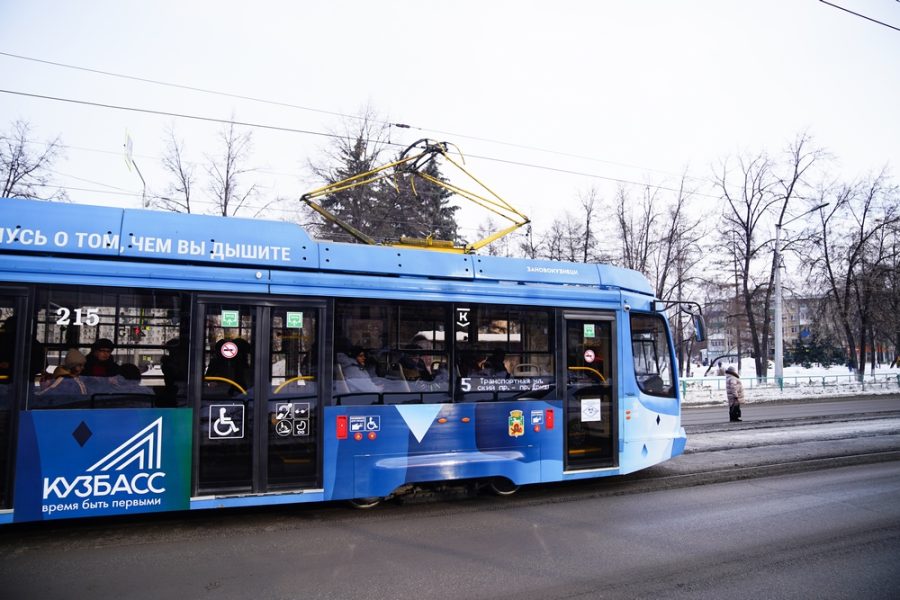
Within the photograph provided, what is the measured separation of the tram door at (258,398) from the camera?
621 cm

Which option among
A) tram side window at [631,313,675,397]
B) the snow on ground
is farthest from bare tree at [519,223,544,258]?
tram side window at [631,313,675,397]

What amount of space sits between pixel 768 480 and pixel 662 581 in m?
4.93

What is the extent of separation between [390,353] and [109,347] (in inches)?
111

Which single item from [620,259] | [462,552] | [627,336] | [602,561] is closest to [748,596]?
[602,561]

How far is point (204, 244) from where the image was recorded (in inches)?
253

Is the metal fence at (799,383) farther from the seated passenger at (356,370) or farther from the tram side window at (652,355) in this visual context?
the seated passenger at (356,370)

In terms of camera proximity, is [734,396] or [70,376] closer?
[70,376]

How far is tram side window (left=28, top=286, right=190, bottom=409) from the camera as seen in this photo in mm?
5781

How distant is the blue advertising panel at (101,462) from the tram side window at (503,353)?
3.13 m

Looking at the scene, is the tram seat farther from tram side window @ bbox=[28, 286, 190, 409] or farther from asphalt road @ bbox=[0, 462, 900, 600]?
asphalt road @ bbox=[0, 462, 900, 600]

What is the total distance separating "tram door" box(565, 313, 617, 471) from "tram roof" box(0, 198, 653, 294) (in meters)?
1.06

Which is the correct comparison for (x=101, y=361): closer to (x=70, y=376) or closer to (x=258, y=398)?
(x=70, y=376)

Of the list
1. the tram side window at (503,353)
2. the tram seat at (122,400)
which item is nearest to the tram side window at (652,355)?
the tram side window at (503,353)

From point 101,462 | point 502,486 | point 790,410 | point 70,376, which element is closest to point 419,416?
point 502,486
